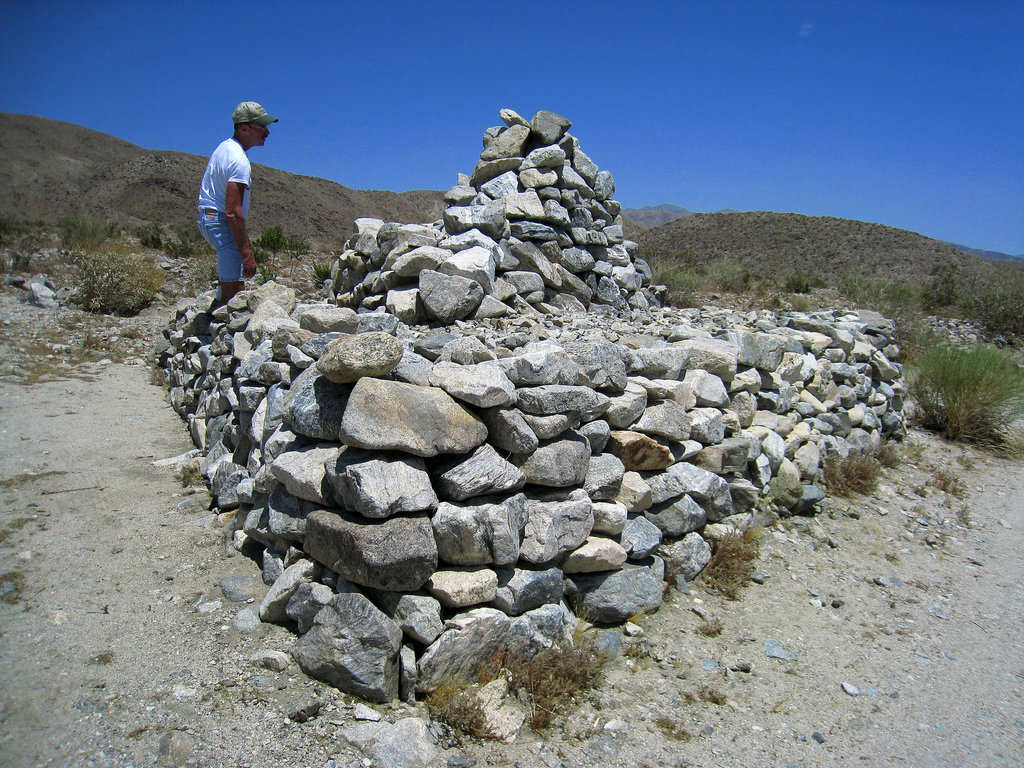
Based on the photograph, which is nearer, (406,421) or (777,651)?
(406,421)

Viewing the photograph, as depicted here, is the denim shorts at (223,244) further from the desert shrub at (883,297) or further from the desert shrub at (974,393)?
the desert shrub at (883,297)

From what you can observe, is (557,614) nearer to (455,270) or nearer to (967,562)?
(455,270)

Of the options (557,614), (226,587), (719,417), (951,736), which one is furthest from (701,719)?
(226,587)

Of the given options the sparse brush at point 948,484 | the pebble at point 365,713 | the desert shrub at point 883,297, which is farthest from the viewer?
the desert shrub at point 883,297

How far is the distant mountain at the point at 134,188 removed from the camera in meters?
46.3

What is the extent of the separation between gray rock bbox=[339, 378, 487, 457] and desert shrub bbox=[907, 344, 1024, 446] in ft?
24.0

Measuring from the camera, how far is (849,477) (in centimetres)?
614

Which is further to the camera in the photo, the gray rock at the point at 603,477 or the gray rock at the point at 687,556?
the gray rock at the point at 687,556

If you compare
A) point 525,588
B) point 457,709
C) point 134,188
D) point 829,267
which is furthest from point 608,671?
point 134,188

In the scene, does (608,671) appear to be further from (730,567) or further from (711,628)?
(730,567)

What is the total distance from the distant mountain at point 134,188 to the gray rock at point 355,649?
42.7 m

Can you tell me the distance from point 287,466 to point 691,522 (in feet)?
Result: 8.92

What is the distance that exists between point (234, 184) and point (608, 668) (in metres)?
4.93

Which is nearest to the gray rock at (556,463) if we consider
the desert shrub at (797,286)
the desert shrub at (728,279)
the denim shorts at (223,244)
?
the denim shorts at (223,244)
